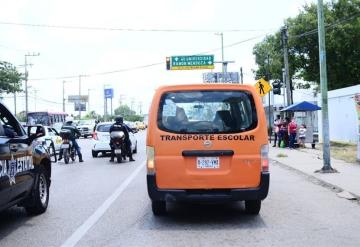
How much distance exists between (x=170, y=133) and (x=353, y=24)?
3182 centimetres

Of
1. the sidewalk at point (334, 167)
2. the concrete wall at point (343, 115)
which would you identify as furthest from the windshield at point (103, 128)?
the concrete wall at point (343, 115)

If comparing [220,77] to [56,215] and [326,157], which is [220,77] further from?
[56,215]

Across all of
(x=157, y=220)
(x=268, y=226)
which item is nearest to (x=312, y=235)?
(x=268, y=226)

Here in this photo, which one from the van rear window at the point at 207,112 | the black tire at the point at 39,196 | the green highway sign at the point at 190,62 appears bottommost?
the black tire at the point at 39,196

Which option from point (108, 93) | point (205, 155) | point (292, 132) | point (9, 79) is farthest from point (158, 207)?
point (108, 93)

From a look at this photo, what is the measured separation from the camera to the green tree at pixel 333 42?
36812 millimetres

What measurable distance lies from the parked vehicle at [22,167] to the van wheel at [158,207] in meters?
1.92

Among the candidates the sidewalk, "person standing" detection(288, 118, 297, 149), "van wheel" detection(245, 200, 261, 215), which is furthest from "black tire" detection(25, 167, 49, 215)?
"person standing" detection(288, 118, 297, 149)

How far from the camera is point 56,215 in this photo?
8938mm

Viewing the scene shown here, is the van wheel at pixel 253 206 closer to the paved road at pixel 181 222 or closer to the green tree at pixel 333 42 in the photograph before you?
the paved road at pixel 181 222

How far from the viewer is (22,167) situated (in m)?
7.95

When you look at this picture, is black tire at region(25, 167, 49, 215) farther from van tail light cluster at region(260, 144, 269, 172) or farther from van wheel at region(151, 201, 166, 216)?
van tail light cluster at region(260, 144, 269, 172)

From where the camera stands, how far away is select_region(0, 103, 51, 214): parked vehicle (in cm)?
719

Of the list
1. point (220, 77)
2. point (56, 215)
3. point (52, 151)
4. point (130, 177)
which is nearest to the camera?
point (56, 215)
